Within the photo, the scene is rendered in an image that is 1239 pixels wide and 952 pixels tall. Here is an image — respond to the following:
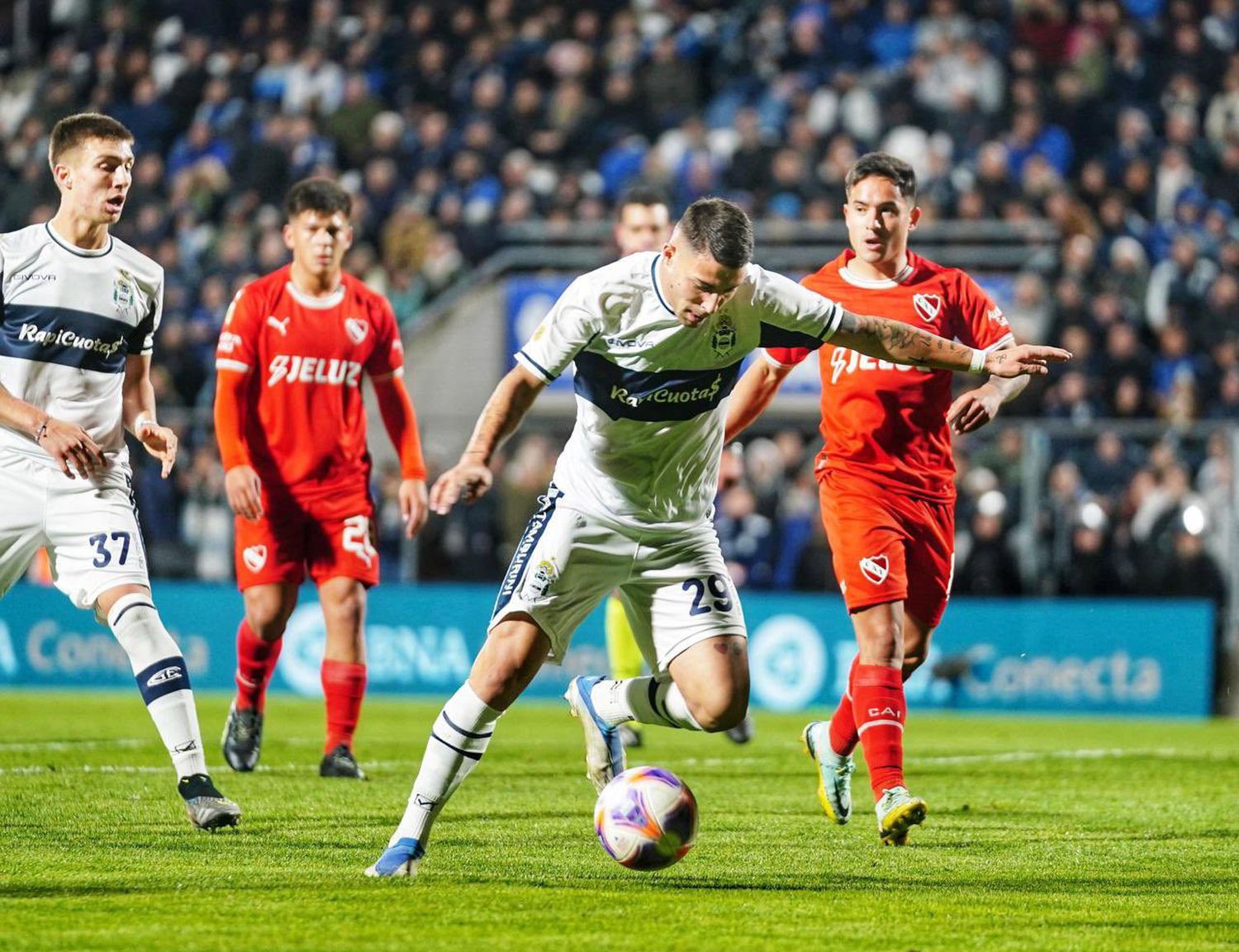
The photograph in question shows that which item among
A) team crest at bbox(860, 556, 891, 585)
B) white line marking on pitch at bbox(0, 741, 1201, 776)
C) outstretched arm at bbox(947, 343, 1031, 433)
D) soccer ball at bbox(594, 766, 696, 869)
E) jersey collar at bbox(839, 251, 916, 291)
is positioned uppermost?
jersey collar at bbox(839, 251, 916, 291)

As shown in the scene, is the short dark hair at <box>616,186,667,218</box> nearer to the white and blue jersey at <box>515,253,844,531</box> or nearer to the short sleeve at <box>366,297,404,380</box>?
the short sleeve at <box>366,297,404,380</box>

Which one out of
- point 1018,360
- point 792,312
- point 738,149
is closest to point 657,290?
point 792,312

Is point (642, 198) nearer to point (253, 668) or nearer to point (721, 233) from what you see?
point (253, 668)

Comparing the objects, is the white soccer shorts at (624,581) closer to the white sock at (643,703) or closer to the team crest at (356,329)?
the white sock at (643,703)

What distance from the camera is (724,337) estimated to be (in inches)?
255

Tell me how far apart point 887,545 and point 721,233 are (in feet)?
6.96

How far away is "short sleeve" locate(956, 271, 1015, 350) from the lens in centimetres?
804

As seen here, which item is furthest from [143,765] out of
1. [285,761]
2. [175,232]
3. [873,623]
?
[175,232]

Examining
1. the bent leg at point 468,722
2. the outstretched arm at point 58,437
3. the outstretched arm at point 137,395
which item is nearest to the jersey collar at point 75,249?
the outstretched arm at point 137,395

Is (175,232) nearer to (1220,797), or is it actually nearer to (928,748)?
(928,748)

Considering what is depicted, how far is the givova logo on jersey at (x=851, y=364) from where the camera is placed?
8.03 metres

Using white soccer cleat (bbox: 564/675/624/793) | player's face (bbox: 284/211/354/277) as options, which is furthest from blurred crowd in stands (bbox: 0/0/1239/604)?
white soccer cleat (bbox: 564/675/624/793)

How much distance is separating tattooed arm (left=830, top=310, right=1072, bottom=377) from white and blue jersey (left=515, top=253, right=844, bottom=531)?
87 millimetres

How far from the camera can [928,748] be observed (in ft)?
40.8
